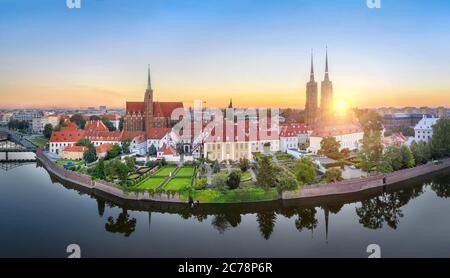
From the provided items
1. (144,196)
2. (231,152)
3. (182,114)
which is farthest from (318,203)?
(182,114)

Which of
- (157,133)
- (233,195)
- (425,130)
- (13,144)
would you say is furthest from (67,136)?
(425,130)

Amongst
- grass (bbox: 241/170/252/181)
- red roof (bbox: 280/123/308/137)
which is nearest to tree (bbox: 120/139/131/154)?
grass (bbox: 241/170/252/181)

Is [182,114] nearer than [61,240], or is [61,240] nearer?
[61,240]

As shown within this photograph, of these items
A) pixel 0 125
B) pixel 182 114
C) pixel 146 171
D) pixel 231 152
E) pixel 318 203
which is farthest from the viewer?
pixel 0 125

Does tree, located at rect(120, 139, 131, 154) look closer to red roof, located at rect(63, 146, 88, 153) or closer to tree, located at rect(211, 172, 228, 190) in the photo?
red roof, located at rect(63, 146, 88, 153)

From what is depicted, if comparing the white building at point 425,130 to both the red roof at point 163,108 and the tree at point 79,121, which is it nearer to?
the red roof at point 163,108
